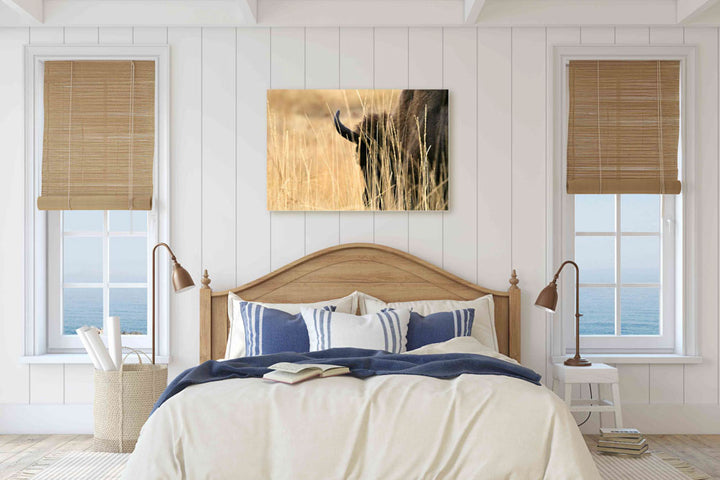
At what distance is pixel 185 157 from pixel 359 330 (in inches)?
65.3

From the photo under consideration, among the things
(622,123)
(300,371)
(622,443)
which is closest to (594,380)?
(622,443)

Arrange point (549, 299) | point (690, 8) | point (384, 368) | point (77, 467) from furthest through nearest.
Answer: point (690, 8)
point (549, 299)
point (77, 467)
point (384, 368)

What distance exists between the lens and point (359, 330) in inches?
137

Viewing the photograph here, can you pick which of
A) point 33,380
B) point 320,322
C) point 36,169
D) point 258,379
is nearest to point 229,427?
point 258,379

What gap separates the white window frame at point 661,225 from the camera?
4.18 metres

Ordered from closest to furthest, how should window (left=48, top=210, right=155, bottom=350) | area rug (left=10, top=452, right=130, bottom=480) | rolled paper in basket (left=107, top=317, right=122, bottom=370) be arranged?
1. area rug (left=10, top=452, right=130, bottom=480)
2. rolled paper in basket (left=107, top=317, right=122, bottom=370)
3. window (left=48, top=210, right=155, bottom=350)

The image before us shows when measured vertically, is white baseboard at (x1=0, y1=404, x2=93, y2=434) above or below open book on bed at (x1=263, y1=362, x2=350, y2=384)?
below

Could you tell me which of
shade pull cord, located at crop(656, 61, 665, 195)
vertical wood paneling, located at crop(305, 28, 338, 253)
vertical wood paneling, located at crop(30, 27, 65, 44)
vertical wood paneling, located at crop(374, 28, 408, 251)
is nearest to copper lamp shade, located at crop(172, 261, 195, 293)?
vertical wood paneling, located at crop(305, 28, 338, 253)

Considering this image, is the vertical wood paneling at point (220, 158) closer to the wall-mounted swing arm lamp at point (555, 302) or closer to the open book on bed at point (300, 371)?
the open book on bed at point (300, 371)

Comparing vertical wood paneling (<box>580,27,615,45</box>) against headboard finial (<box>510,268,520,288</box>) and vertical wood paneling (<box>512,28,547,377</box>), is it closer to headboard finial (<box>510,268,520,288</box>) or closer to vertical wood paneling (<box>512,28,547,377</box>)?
vertical wood paneling (<box>512,28,547,377</box>)

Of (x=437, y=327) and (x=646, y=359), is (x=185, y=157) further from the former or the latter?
(x=646, y=359)

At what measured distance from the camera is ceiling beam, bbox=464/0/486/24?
382 centimetres

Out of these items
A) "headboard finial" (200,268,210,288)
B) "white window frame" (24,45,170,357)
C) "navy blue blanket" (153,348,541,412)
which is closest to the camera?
"navy blue blanket" (153,348,541,412)

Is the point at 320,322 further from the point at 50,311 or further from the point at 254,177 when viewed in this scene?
the point at 50,311
